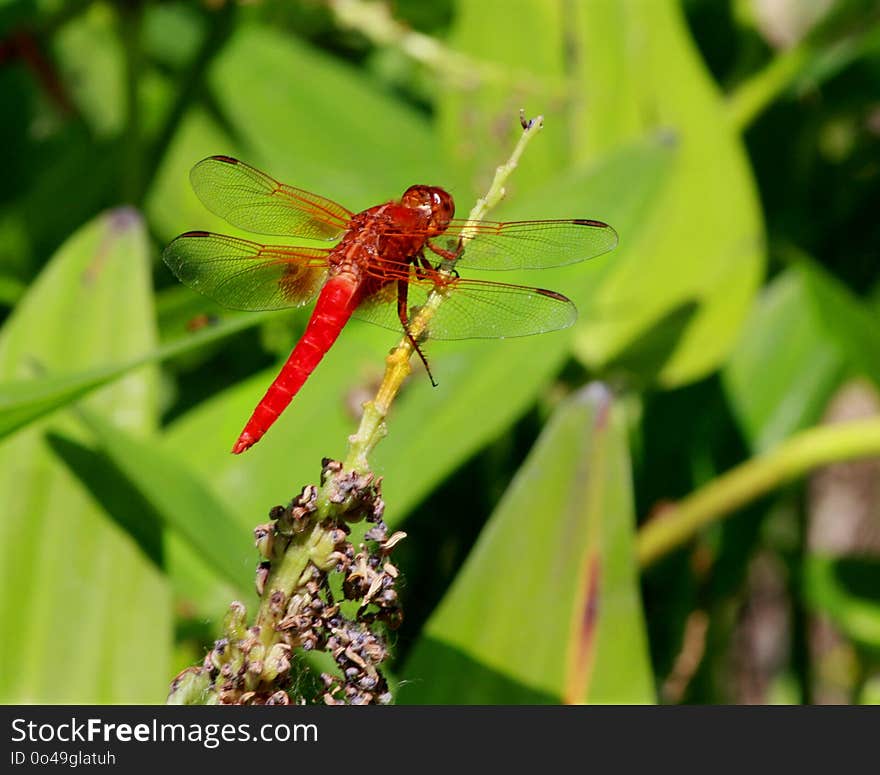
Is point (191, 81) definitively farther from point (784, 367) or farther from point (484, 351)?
point (784, 367)

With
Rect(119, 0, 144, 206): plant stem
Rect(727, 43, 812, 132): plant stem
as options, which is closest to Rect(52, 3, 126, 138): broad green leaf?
Rect(119, 0, 144, 206): plant stem

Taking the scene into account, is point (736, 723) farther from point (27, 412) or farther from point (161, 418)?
point (161, 418)

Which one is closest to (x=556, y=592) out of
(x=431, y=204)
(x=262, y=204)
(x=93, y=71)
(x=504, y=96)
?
(x=431, y=204)

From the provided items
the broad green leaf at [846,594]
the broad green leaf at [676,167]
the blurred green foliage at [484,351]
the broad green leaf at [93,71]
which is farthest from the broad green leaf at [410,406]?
the broad green leaf at [93,71]

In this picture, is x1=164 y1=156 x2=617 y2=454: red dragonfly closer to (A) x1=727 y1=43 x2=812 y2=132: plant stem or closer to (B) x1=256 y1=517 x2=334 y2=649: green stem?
(B) x1=256 y1=517 x2=334 y2=649: green stem

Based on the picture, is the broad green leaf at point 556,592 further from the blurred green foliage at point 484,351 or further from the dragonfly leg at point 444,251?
the dragonfly leg at point 444,251

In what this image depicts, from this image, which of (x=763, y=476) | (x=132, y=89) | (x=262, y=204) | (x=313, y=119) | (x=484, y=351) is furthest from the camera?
(x=313, y=119)
